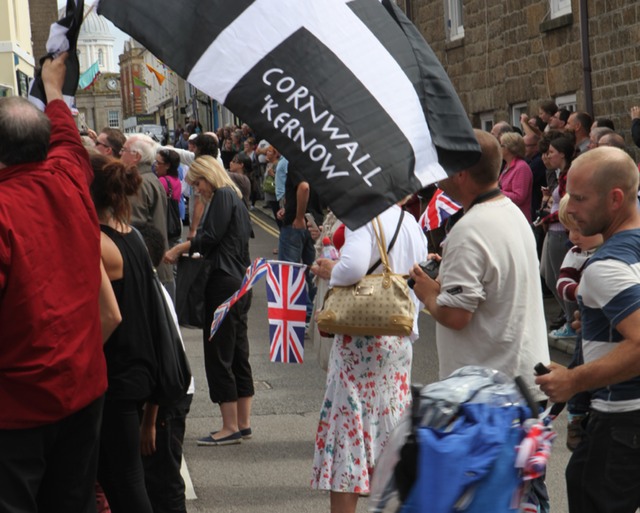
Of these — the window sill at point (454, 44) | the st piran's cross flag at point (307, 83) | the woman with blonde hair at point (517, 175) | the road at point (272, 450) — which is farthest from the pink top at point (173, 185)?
the window sill at point (454, 44)

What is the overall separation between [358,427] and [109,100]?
494 feet

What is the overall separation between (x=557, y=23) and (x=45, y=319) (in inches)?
585

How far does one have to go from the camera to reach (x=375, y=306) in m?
5.66

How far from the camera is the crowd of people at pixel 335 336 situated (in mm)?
3754

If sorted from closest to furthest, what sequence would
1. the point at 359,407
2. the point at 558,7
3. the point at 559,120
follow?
the point at 359,407 < the point at 559,120 < the point at 558,7

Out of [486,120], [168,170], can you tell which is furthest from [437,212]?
[486,120]

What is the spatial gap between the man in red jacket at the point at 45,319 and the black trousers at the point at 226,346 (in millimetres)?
3540

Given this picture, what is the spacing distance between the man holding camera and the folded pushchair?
125 cm

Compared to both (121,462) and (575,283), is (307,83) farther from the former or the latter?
(575,283)

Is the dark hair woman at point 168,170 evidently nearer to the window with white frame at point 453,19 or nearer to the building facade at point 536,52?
the building facade at point 536,52

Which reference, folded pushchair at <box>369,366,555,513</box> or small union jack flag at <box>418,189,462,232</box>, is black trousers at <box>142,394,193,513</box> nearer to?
folded pushchair at <box>369,366,555,513</box>

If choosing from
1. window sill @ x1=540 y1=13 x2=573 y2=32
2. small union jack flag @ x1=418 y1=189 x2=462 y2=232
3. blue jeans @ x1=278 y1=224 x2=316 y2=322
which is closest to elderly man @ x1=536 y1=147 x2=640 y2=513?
small union jack flag @ x1=418 y1=189 x2=462 y2=232

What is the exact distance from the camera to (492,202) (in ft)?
14.6

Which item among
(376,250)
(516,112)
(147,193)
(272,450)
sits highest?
(516,112)
